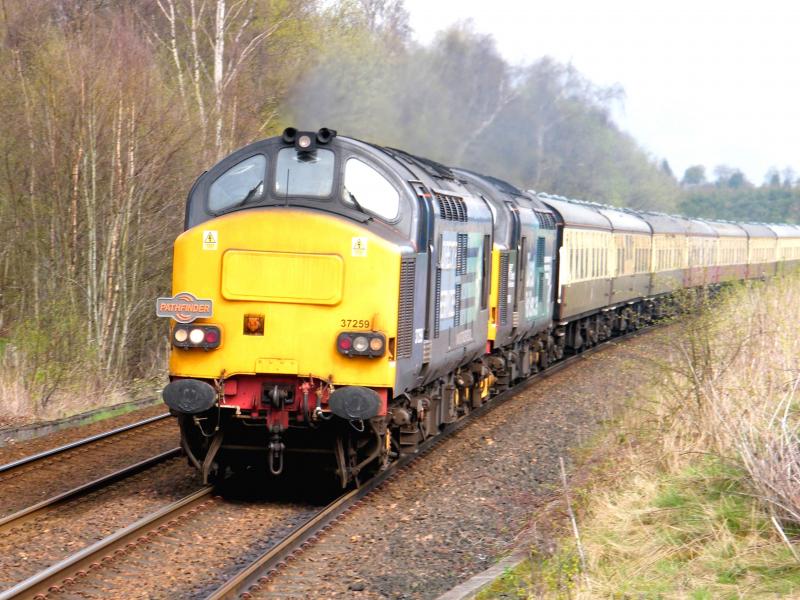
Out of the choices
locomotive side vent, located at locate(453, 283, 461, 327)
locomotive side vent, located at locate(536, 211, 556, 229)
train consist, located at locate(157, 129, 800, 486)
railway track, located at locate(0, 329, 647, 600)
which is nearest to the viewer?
railway track, located at locate(0, 329, 647, 600)

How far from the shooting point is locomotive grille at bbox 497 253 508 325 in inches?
578

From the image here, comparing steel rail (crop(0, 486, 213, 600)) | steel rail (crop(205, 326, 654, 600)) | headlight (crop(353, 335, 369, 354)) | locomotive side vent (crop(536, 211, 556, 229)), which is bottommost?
steel rail (crop(205, 326, 654, 600))

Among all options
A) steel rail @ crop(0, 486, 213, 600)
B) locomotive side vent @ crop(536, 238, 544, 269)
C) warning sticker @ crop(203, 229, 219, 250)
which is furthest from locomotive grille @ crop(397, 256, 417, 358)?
locomotive side vent @ crop(536, 238, 544, 269)

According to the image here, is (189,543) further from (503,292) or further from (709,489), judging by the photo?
(503,292)

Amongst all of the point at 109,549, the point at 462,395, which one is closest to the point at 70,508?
the point at 109,549

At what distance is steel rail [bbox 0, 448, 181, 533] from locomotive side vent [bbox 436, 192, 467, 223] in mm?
3737

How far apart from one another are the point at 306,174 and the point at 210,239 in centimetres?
97

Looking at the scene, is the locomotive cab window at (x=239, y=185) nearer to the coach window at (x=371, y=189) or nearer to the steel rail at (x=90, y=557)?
the coach window at (x=371, y=189)

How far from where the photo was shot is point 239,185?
966cm

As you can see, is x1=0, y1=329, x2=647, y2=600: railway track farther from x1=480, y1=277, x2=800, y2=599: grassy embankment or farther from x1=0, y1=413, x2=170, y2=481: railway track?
x1=0, y1=413, x2=170, y2=481: railway track

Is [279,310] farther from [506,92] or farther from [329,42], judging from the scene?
[506,92]

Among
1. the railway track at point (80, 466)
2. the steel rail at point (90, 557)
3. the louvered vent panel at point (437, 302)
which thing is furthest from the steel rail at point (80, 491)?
the louvered vent panel at point (437, 302)

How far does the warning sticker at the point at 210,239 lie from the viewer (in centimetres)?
934

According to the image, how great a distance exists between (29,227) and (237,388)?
33.9ft
